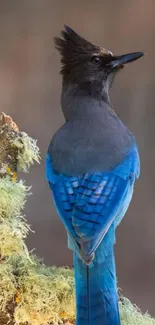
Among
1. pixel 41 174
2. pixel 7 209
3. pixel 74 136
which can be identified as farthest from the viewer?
pixel 41 174

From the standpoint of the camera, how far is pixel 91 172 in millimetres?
1482

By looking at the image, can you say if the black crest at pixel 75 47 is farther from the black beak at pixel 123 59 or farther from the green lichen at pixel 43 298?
the green lichen at pixel 43 298

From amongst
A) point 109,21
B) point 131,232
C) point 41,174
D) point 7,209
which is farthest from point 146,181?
point 7,209

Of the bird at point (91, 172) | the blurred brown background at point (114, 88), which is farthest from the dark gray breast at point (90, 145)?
the blurred brown background at point (114, 88)

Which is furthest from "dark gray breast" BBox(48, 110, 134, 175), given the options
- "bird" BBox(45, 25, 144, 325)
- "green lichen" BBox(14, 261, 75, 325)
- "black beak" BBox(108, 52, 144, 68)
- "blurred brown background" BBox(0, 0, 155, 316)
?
"blurred brown background" BBox(0, 0, 155, 316)

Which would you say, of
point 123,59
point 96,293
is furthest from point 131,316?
point 123,59

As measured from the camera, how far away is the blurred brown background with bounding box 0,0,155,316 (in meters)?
3.39

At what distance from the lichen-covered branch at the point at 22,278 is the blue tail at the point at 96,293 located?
45 mm

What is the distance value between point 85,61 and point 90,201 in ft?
1.19

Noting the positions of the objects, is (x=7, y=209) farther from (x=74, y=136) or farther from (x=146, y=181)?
(x=146, y=181)

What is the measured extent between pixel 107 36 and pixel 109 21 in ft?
0.23

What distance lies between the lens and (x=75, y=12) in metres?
3.43

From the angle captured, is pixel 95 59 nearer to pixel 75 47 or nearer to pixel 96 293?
pixel 75 47

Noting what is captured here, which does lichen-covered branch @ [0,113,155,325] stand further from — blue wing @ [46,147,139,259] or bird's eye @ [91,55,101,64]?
bird's eye @ [91,55,101,64]
